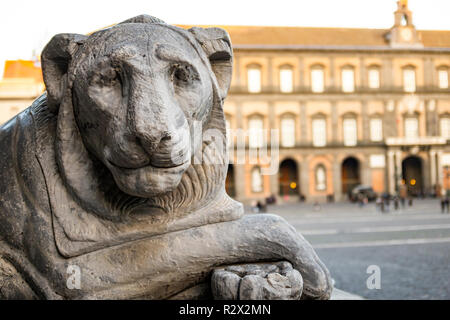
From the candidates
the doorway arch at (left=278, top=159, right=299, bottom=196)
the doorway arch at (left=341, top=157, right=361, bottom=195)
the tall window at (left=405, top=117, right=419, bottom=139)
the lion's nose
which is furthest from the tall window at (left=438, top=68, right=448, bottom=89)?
the lion's nose

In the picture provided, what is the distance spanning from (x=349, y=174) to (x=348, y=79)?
5843 mm

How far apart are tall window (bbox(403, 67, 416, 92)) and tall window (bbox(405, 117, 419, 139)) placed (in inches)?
69.9

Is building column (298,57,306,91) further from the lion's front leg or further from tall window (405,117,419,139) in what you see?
the lion's front leg

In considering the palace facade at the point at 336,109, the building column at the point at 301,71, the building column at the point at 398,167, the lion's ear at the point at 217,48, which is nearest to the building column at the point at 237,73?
the palace facade at the point at 336,109

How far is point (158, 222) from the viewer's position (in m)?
1.15

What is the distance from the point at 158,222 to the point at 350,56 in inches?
1083

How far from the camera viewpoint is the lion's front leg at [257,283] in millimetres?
1046

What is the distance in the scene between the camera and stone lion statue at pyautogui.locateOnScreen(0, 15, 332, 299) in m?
1.03

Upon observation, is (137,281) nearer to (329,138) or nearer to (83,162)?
(83,162)

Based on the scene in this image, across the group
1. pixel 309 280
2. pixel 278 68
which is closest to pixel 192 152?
pixel 309 280

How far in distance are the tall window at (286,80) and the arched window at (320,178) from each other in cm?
492

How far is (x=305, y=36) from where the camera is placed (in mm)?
27578

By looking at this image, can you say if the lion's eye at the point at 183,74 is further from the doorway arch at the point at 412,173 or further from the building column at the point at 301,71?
the doorway arch at the point at 412,173
